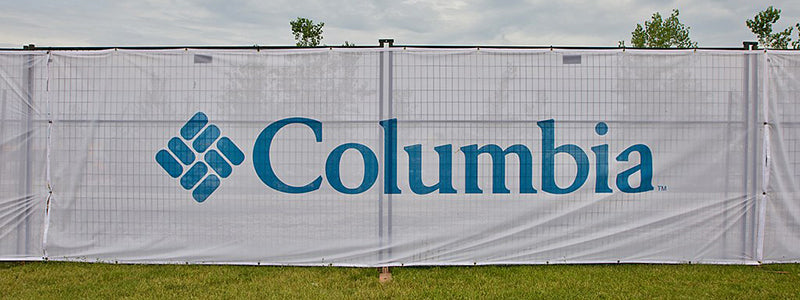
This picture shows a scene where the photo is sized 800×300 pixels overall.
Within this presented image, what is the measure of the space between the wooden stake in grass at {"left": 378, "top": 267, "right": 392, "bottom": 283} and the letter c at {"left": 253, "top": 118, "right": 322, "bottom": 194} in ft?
3.29

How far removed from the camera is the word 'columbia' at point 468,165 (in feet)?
16.0

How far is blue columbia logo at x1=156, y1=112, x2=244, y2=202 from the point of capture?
4.95 m

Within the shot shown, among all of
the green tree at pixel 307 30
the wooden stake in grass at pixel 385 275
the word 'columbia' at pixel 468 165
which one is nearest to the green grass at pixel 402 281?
the wooden stake in grass at pixel 385 275

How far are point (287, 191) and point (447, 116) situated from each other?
1.68m

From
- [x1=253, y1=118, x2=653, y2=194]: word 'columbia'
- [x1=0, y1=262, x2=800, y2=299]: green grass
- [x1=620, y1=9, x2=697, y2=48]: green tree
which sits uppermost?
[x1=620, y1=9, x2=697, y2=48]: green tree

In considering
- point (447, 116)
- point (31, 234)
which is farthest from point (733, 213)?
point (31, 234)

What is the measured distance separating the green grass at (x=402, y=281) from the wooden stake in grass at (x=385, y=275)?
5cm

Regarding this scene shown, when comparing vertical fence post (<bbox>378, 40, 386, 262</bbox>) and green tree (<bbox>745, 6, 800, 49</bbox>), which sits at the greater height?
green tree (<bbox>745, 6, 800, 49</bbox>)

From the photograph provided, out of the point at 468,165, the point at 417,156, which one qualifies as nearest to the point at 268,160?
the point at 417,156

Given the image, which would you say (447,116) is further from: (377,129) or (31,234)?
(31,234)

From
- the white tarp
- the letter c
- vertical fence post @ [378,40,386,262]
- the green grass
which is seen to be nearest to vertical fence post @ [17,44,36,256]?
the white tarp

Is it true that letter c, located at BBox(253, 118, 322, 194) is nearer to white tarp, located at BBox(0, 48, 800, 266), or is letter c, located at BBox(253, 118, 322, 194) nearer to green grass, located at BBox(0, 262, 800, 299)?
white tarp, located at BBox(0, 48, 800, 266)

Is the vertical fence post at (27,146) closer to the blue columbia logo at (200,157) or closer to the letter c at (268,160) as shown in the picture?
the blue columbia logo at (200,157)

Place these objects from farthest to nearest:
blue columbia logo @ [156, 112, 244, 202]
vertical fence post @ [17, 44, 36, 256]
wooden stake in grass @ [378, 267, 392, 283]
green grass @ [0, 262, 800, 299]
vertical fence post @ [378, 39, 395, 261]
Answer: vertical fence post @ [17, 44, 36, 256], blue columbia logo @ [156, 112, 244, 202], vertical fence post @ [378, 39, 395, 261], wooden stake in grass @ [378, 267, 392, 283], green grass @ [0, 262, 800, 299]
